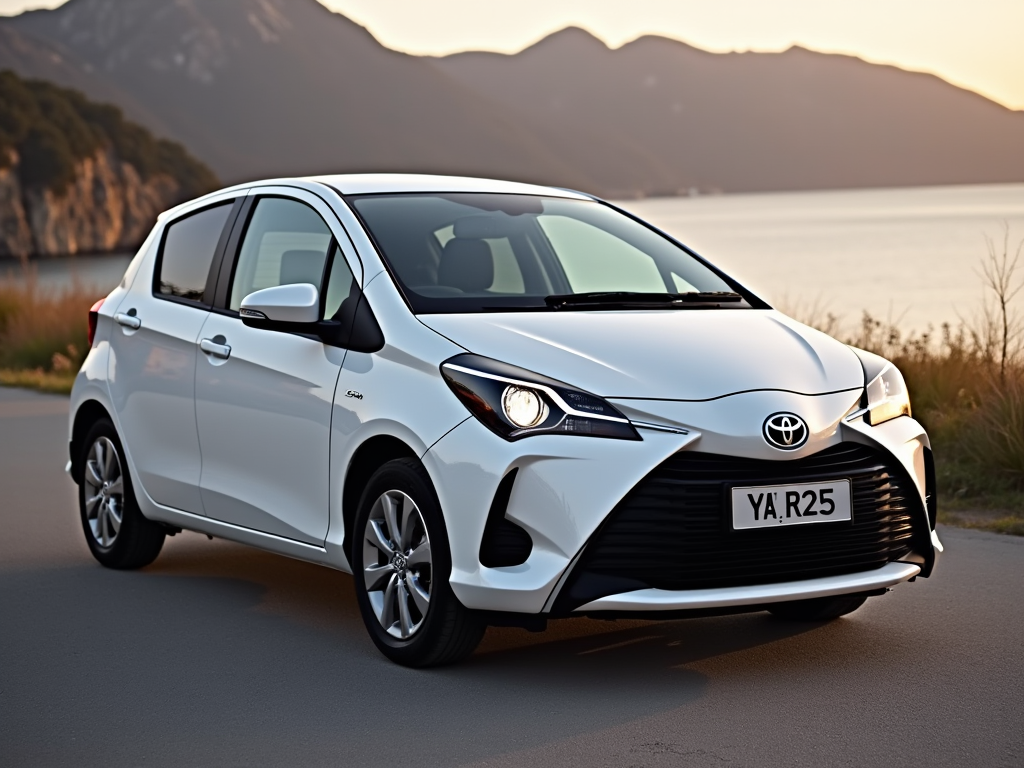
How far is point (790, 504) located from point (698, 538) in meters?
0.35

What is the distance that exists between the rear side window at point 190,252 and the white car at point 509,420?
0.03 meters

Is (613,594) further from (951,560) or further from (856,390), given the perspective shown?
(951,560)

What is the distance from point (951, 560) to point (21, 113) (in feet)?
382

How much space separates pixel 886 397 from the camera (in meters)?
5.39

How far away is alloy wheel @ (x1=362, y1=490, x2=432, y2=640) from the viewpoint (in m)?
5.28

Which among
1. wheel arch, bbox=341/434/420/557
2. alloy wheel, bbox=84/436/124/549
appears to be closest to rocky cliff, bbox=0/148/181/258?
alloy wheel, bbox=84/436/124/549

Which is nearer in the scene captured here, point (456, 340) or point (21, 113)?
point (456, 340)

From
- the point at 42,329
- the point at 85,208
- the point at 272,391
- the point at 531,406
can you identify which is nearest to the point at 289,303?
the point at 272,391

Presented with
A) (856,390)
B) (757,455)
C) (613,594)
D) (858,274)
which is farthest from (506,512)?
(858,274)

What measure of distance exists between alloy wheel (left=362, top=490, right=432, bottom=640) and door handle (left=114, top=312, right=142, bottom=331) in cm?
233

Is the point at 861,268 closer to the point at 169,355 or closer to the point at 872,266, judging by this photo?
the point at 872,266

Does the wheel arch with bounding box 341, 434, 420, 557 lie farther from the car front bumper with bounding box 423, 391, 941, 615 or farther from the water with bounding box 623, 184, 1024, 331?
the water with bounding box 623, 184, 1024, 331

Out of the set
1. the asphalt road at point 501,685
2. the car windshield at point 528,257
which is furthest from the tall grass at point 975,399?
the car windshield at point 528,257

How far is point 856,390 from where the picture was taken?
5258mm
